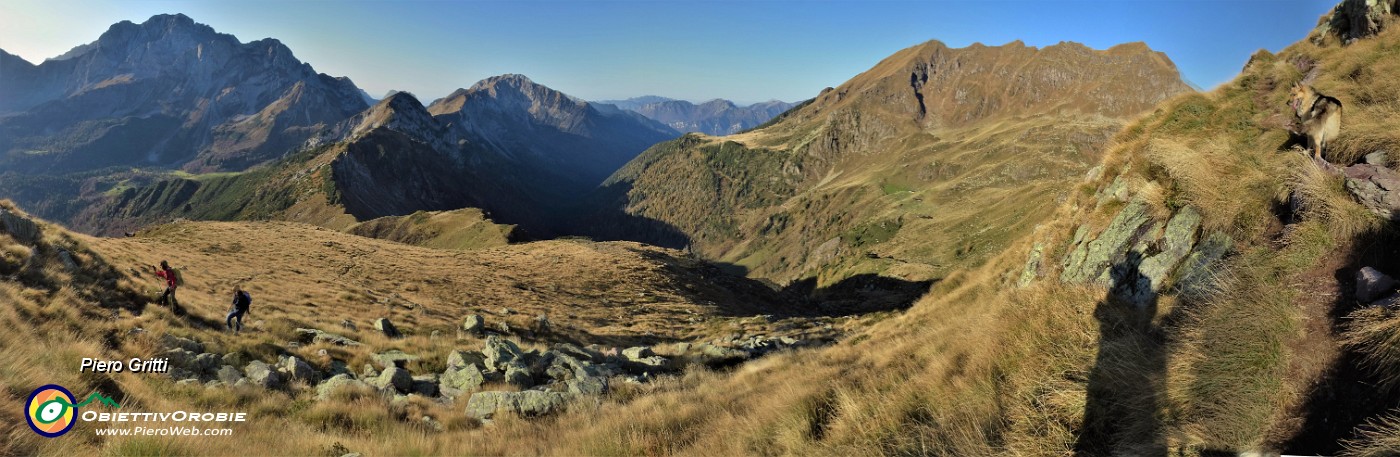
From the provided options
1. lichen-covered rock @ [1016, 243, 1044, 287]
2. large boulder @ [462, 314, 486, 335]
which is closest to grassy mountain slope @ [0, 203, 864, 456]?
large boulder @ [462, 314, 486, 335]

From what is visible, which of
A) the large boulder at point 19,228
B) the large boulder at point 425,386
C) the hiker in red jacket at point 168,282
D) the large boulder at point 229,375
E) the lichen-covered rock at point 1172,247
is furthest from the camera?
the large boulder at point 19,228

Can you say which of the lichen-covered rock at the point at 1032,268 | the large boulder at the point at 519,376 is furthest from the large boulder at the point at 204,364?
the lichen-covered rock at the point at 1032,268

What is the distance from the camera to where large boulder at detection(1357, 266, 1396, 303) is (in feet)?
17.4

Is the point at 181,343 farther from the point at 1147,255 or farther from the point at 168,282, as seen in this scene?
the point at 1147,255

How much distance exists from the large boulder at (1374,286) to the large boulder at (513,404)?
11.6 meters

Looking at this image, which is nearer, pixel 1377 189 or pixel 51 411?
pixel 1377 189

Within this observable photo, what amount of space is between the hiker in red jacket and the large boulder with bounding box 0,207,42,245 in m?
4.30

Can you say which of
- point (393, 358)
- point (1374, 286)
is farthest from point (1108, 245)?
point (393, 358)

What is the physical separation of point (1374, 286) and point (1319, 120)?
250 inches

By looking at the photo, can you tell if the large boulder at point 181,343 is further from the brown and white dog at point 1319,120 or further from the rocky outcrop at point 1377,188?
the brown and white dog at point 1319,120

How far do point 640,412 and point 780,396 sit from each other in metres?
2.55

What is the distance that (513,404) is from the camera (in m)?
10.6

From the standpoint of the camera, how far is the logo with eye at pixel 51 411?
21.8 feet

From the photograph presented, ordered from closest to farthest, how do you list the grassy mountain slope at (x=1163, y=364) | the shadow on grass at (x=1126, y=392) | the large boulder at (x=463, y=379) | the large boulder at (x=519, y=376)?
the grassy mountain slope at (x=1163, y=364) < the shadow on grass at (x=1126, y=392) < the large boulder at (x=463, y=379) < the large boulder at (x=519, y=376)
